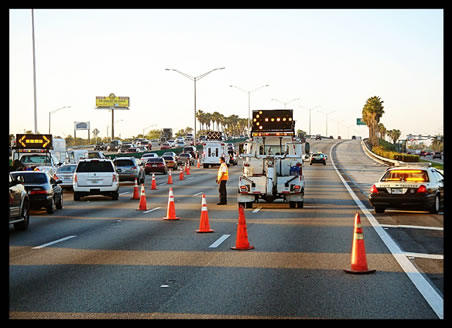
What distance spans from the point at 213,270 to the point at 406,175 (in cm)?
1343

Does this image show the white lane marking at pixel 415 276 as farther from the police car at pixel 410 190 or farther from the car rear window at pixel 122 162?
the car rear window at pixel 122 162

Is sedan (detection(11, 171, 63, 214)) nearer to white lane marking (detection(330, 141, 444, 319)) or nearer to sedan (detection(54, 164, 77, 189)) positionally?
white lane marking (detection(330, 141, 444, 319))

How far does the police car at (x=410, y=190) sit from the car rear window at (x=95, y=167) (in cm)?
1282

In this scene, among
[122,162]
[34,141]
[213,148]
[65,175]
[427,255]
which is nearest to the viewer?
[427,255]

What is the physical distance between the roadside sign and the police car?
23.6m

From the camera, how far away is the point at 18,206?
18.8 m

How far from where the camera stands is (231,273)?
12234 millimetres

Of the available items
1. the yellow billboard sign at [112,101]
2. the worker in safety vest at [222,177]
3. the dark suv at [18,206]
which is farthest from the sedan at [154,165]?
the yellow billboard sign at [112,101]

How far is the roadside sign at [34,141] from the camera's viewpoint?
42062mm

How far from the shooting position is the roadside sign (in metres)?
42.1

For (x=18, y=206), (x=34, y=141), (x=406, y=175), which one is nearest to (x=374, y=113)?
(x=34, y=141)

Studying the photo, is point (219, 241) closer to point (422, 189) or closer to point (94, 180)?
point (422, 189)

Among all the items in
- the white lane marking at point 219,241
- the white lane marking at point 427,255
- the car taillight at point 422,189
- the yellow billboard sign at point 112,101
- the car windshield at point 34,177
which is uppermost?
the yellow billboard sign at point 112,101
